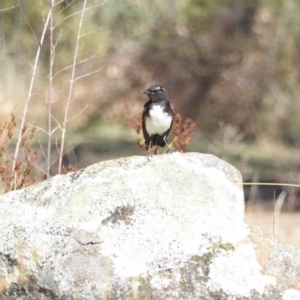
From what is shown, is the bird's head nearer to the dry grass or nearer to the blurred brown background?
the dry grass

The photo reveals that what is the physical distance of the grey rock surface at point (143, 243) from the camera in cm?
397

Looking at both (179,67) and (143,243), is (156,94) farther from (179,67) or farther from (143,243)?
(179,67)

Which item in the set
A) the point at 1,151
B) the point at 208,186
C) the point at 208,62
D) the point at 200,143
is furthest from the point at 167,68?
the point at 208,186

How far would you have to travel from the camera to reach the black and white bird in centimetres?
638

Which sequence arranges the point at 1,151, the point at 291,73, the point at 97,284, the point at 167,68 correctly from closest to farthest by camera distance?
the point at 97,284, the point at 1,151, the point at 291,73, the point at 167,68

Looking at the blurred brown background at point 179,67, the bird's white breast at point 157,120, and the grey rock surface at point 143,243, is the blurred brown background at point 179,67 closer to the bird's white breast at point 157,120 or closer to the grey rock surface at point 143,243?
the bird's white breast at point 157,120

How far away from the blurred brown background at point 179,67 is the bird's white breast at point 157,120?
7.79 meters

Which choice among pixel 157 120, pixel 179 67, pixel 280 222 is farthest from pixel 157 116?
pixel 179 67

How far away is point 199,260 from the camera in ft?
13.2

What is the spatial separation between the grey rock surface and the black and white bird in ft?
6.49

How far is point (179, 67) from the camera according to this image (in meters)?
16.9

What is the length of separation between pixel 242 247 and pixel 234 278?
→ 18cm

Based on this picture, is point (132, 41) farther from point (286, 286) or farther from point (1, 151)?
point (286, 286)

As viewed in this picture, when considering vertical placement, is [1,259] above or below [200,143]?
above
